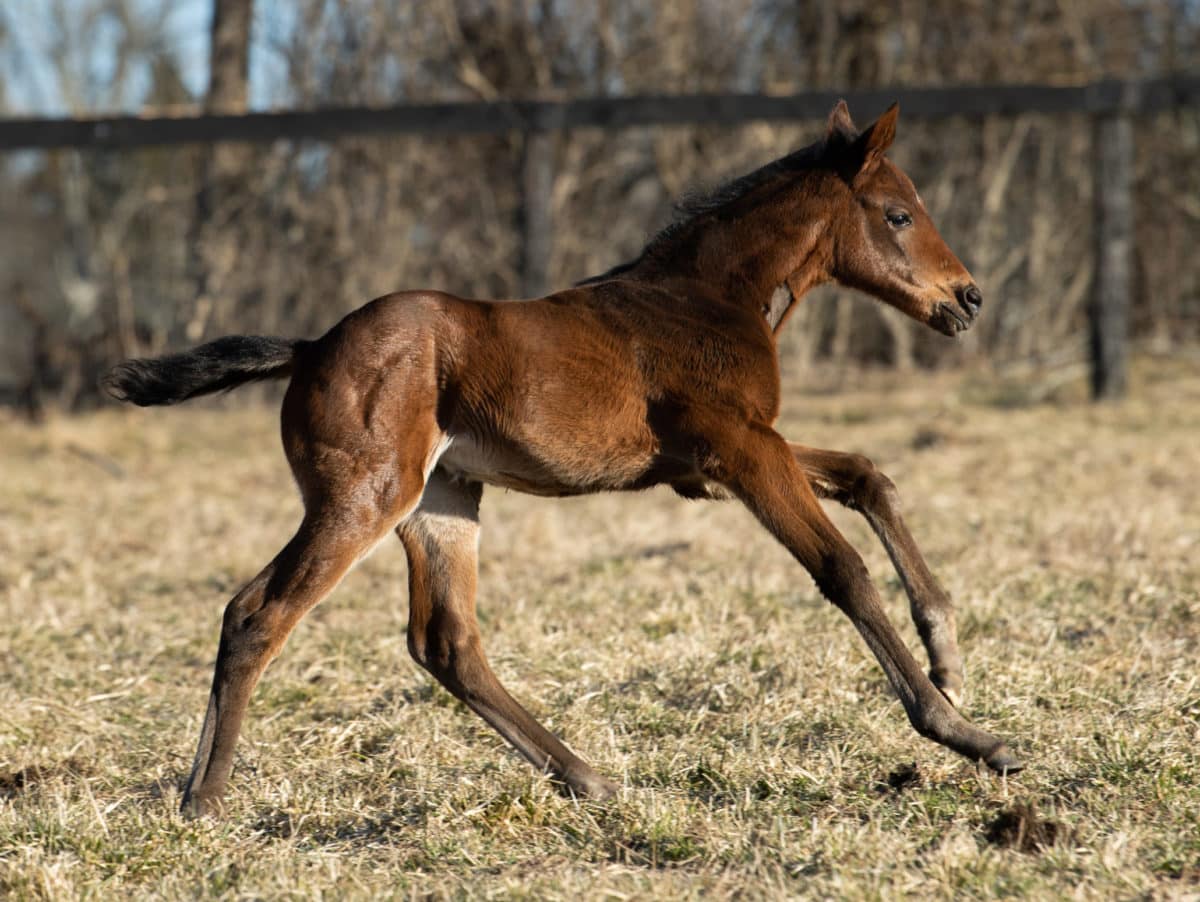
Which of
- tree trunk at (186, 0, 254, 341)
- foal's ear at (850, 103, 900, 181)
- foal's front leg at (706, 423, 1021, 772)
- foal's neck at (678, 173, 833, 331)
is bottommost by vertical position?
tree trunk at (186, 0, 254, 341)

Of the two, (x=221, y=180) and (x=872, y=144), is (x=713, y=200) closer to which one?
(x=872, y=144)

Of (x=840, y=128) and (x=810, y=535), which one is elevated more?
(x=840, y=128)

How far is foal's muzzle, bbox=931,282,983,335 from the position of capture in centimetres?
427

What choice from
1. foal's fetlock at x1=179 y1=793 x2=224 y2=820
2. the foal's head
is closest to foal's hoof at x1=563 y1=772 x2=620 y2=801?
foal's fetlock at x1=179 y1=793 x2=224 y2=820

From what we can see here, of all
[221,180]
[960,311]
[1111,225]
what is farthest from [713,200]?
[221,180]

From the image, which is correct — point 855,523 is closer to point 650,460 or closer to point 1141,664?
point 1141,664

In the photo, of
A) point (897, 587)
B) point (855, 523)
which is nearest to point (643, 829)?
point (897, 587)

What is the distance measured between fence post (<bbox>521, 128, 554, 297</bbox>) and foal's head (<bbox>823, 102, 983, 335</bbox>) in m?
6.72

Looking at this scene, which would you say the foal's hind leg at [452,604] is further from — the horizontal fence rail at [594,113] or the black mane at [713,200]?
the horizontal fence rail at [594,113]

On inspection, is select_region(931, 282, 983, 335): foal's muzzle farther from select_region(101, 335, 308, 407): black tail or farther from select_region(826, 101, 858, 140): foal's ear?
select_region(101, 335, 308, 407): black tail

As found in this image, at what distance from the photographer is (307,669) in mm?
4812

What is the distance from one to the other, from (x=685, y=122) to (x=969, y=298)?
6.46 m

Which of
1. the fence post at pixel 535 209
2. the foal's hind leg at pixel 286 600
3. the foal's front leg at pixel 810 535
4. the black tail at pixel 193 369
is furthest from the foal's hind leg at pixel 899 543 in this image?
the fence post at pixel 535 209

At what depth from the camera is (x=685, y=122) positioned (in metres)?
10.4
